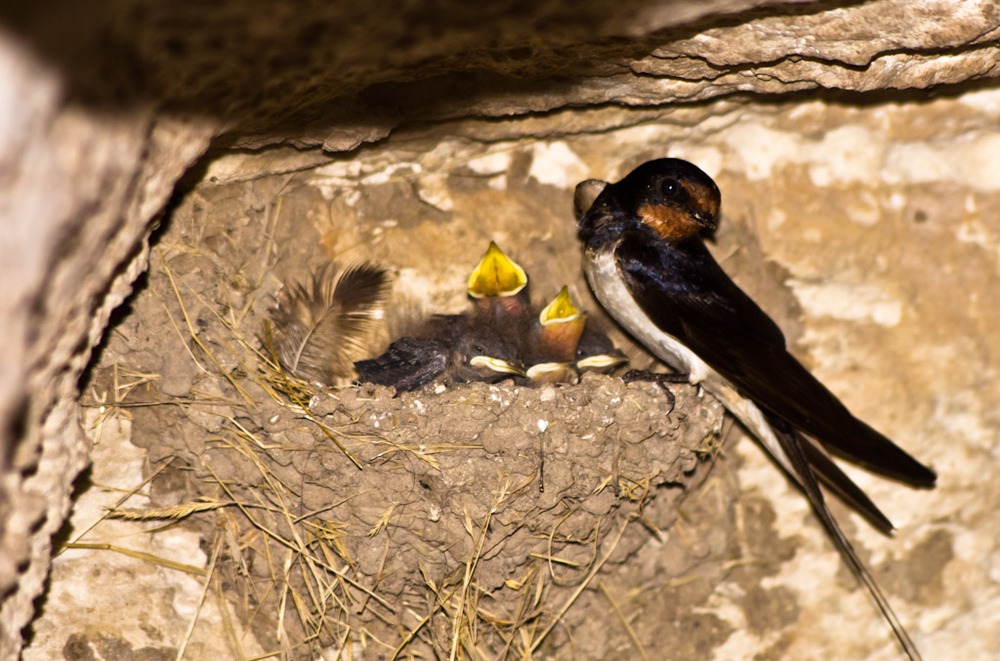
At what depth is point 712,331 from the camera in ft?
9.07

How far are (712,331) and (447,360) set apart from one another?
2.35ft

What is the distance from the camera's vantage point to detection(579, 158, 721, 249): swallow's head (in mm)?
2834

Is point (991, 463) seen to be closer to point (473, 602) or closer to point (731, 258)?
point (731, 258)

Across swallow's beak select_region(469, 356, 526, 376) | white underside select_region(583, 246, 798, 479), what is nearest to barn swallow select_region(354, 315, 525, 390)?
swallow's beak select_region(469, 356, 526, 376)

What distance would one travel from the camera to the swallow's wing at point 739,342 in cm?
261

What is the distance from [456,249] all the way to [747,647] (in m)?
1.45

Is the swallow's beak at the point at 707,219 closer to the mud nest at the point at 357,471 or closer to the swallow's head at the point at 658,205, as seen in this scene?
the swallow's head at the point at 658,205

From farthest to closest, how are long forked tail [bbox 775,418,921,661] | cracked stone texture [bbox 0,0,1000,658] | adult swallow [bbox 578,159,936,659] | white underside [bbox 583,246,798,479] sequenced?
1. white underside [bbox 583,246,798,479]
2. long forked tail [bbox 775,418,921,661]
3. adult swallow [bbox 578,159,936,659]
4. cracked stone texture [bbox 0,0,1000,658]

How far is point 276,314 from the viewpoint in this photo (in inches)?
110

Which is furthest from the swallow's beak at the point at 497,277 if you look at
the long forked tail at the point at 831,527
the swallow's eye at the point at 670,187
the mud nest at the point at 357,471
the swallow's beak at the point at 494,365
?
the long forked tail at the point at 831,527

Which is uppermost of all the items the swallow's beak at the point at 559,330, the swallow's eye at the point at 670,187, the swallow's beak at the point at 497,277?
the swallow's eye at the point at 670,187

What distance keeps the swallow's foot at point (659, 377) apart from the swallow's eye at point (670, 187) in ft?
1.65

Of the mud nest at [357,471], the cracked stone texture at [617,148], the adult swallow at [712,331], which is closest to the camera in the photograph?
the cracked stone texture at [617,148]

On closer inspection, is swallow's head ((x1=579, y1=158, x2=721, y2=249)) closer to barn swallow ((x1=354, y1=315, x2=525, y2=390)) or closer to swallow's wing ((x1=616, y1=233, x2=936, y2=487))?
swallow's wing ((x1=616, y1=233, x2=936, y2=487))
